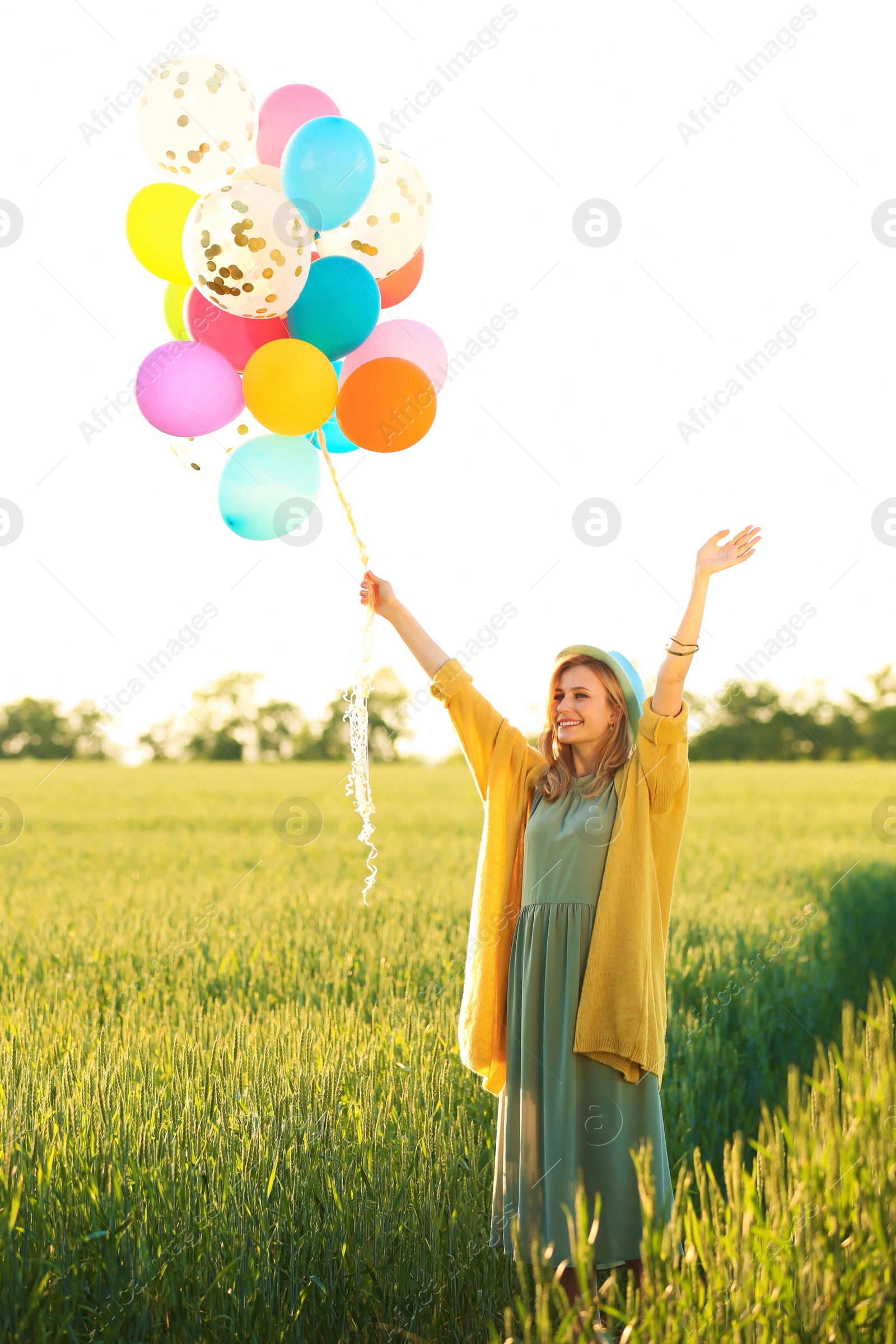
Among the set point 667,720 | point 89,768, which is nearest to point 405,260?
point 667,720

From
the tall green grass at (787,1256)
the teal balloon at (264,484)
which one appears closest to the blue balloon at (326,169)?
the teal balloon at (264,484)

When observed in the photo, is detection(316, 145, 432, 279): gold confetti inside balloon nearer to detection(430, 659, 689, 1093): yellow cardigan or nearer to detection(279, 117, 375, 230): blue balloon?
detection(279, 117, 375, 230): blue balloon

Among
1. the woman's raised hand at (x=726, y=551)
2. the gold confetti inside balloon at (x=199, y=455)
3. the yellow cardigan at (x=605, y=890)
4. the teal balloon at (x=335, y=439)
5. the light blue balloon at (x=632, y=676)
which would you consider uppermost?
the teal balloon at (x=335, y=439)

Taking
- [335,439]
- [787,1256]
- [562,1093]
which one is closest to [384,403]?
[335,439]

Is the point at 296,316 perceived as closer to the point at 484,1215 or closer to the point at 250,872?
the point at 484,1215

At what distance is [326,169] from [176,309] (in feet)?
2.72

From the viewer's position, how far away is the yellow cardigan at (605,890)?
269 centimetres

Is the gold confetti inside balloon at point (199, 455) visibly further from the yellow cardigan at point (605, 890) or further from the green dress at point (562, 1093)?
the green dress at point (562, 1093)

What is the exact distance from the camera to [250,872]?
8031 millimetres

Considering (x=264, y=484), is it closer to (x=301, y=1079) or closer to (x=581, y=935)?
(x=581, y=935)

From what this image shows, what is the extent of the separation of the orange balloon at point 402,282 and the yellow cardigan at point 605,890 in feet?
5.27

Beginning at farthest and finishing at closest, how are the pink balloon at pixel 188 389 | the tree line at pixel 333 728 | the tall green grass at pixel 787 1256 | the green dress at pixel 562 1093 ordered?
the tree line at pixel 333 728 < the pink balloon at pixel 188 389 < the green dress at pixel 562 1093 < the tall green grass at pixel 787 1256

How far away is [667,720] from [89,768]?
20.9m

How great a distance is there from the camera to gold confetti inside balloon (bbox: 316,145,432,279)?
348cm
